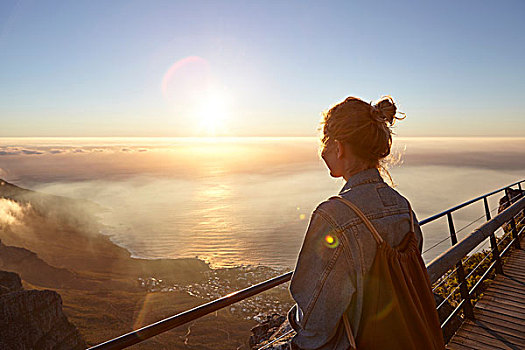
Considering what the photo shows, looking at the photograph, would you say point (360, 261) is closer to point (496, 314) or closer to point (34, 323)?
point (496, 314)

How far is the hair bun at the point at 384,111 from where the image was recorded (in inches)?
48.3

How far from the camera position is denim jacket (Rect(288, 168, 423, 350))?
112 centimetres

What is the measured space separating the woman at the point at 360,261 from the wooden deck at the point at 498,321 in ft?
8.88

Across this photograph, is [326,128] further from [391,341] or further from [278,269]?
[278,269]

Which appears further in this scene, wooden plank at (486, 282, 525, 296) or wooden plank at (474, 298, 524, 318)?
wooden plank at (486, 282, 525, 296)

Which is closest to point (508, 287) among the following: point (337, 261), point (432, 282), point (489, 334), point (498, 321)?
point (498, 321)

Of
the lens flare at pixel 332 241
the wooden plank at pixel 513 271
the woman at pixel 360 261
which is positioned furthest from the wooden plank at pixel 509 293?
the lens flare at pixel 332 241

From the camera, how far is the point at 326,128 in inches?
51.2

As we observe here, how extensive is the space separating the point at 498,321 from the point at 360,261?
3.68m

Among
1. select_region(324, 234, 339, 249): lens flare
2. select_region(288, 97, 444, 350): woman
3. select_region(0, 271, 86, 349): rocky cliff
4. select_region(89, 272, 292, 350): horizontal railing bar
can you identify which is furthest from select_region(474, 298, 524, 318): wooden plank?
select_region(0, 271, 86, 349): rocky cliff

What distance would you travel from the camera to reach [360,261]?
112 centimetres

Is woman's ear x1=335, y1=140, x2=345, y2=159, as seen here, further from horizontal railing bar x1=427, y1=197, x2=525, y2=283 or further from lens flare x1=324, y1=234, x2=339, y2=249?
horizontal railing bar x1=427, y1=197, x2=525, y2=283

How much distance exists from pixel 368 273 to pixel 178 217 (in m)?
175

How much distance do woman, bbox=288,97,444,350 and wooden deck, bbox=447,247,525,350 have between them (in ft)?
8.88
